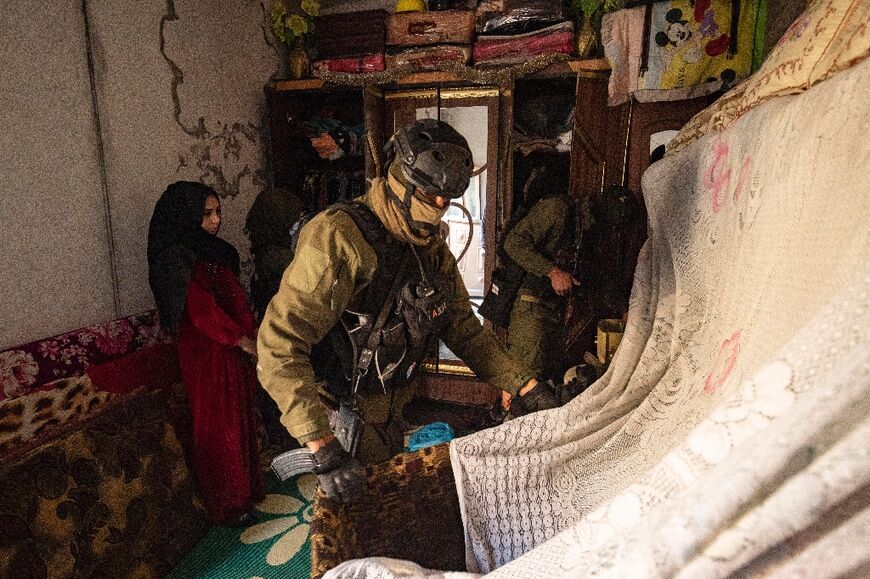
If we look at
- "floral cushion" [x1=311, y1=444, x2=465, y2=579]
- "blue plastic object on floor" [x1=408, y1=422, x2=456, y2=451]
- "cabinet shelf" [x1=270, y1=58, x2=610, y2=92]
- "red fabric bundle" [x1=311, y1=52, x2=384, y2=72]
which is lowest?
"blue plastic object on floor" [x1=408, y1=422, x2=456, y2=451]

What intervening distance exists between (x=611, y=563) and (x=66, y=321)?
7.93 feet

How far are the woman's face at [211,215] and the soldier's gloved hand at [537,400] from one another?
65.6 inches

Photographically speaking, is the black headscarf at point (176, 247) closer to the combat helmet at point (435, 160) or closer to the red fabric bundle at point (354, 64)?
the combat helmet at point (435, 160)

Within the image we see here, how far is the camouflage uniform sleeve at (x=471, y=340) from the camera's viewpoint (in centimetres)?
162

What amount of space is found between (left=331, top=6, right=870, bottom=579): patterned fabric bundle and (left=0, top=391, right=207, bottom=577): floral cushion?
4.55 ft

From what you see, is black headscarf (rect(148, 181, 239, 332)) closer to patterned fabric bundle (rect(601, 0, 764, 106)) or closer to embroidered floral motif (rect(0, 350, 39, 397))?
embroidered floral motif (rect(0, 350, 39, 397))

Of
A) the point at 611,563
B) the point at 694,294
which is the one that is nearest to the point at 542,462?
the point at 694,294

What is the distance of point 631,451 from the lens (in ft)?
3.54

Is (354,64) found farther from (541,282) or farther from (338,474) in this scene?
(338,474)

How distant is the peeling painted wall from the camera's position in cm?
188

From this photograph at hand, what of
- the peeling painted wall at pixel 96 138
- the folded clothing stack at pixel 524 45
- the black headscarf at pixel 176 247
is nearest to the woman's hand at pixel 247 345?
the black headscarf at pixel 176 247

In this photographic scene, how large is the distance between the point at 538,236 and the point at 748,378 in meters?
2.32

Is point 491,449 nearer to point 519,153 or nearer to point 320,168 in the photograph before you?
point 519,153

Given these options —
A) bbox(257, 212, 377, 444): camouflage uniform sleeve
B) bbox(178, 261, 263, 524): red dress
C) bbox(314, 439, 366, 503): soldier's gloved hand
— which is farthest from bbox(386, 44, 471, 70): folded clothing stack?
bbox(314, 439, 366, 503): soldier's gloved hand
